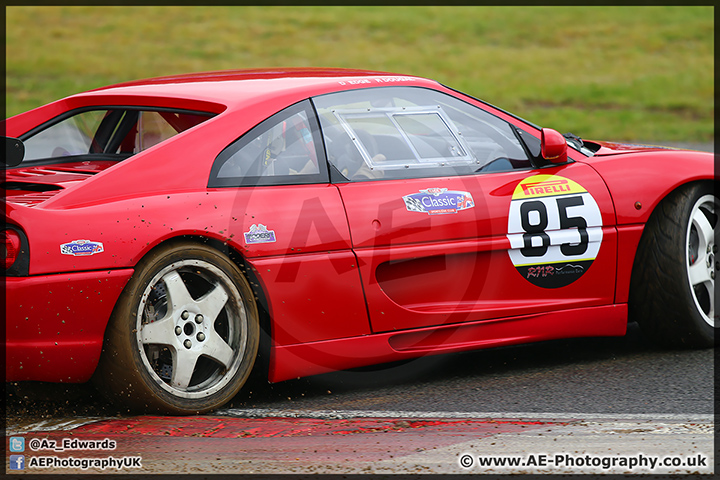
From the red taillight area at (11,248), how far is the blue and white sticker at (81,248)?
0.55ft

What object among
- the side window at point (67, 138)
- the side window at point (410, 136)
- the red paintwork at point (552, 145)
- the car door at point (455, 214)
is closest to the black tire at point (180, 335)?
the car door at point (455, 214)

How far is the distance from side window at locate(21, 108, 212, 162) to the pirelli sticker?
188 centimetres

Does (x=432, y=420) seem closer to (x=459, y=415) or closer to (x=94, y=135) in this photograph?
(x=459, y=415)

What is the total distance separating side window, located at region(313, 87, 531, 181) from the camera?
4.59 meters

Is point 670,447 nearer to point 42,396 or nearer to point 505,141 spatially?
point 505,141

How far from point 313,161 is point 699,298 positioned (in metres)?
2.36

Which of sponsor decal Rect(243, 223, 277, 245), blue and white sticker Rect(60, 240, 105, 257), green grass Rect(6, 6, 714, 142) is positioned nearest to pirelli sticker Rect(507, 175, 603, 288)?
sponsor decal Rect(243, 223, 277, 245)

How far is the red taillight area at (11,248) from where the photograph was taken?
3.72m

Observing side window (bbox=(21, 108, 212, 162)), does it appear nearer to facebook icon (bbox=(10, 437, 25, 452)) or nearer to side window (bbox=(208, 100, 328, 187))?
side window (bbox=(208, 100, 328, 187))

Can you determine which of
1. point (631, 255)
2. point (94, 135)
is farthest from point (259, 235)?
point (631, 255)

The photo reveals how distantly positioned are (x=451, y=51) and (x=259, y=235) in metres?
22.7

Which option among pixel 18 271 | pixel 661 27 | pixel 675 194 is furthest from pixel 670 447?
pixel 661 27

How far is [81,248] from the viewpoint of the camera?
12.5 feet

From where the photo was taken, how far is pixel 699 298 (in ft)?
17.3
